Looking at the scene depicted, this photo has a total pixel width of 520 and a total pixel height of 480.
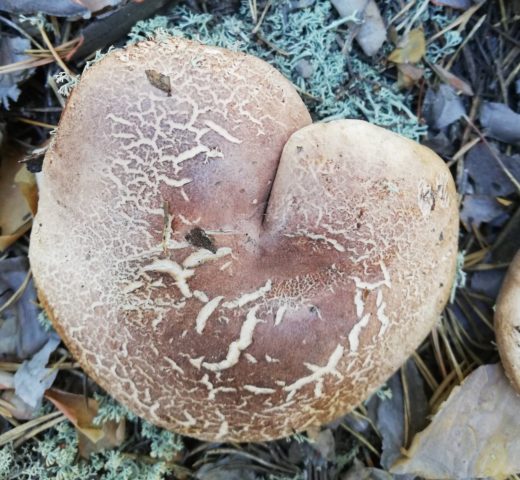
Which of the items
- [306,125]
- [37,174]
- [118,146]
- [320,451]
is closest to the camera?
[118,146]

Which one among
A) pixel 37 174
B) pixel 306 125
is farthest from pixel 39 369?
pixel 306 125

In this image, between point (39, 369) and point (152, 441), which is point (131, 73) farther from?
point (152, 441)

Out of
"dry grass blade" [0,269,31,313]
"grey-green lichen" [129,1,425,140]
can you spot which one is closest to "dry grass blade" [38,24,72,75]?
"grey-green lichen" [129,1,425,140]

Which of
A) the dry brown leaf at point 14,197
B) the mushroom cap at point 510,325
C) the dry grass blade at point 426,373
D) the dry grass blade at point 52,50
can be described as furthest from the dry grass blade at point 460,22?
the dry brown leaf at point 14,197

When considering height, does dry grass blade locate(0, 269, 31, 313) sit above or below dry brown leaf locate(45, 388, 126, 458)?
above

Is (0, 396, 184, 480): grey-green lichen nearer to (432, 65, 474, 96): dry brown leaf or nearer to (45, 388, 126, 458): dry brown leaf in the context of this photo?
(45, 388, 126, 458): dry brown leaf

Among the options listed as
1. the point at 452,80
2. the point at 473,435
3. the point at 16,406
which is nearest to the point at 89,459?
the point at 16,406

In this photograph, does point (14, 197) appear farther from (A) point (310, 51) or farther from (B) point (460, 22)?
(B) point (460, 22)
